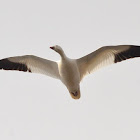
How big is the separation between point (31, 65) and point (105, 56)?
268 centimetres

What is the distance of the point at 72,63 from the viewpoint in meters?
20.7

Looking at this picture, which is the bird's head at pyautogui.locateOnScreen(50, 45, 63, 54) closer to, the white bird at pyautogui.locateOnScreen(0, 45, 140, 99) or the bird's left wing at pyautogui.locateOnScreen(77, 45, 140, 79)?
the white bird at pyautogui.locateOnScreen(0, 45, 140, 99)

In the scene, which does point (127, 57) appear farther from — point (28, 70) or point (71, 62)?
point (28, 70)

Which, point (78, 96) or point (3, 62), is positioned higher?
point (3, 62)

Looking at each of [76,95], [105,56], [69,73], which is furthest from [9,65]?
[105,56]

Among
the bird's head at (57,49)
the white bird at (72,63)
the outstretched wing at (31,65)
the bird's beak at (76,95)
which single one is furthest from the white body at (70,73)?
the outstretched wing at (31,65)

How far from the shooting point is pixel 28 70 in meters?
21.6

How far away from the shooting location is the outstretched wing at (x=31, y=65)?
21.3 metres

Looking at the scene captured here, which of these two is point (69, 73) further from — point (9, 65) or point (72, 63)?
point (9, 65)

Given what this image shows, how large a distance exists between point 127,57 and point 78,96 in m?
2.21

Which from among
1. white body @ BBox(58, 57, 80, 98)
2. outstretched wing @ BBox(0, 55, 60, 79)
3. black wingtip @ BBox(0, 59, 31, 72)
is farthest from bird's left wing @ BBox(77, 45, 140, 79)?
black wingtip @ BBox(0, 59, 31, 72)

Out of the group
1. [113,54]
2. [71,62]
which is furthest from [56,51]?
[113,54]

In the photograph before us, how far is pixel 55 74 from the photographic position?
70.6ft

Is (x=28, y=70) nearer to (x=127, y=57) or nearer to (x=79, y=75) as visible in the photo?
(x=79, y=75)
